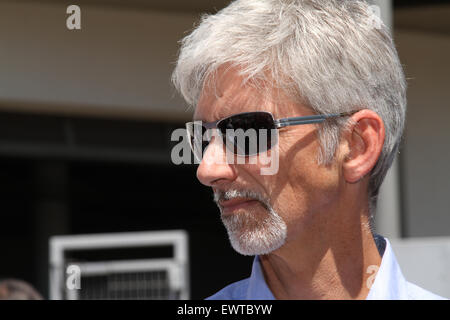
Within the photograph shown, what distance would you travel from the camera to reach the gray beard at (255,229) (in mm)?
1323

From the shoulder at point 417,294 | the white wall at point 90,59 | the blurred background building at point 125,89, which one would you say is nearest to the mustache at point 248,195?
the shoulder at point 417,294

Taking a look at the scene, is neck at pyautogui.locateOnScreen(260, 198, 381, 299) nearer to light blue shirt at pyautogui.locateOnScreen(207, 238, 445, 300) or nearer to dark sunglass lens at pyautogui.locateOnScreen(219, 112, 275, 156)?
light blue shirt at pyautogui.locateOnScreen(207, 238, 445, 300)

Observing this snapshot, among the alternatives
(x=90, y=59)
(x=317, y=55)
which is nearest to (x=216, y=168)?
(x=317, y=55)

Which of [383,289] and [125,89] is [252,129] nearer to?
[383,289]

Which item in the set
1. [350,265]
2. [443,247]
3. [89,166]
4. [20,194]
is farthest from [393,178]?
[20,194]

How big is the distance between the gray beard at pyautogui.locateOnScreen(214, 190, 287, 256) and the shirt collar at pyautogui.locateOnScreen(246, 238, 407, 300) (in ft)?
0.30

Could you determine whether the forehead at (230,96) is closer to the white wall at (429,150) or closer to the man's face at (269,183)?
the man's face at (269,183)

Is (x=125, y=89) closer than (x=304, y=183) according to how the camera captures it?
No

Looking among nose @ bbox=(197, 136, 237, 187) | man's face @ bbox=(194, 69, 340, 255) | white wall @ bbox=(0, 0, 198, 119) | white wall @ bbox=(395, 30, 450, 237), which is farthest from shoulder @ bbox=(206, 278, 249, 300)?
white wall @ bbox=(395, 30, 450, 237)

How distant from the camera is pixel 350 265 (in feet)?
4.67

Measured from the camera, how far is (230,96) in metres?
1.38

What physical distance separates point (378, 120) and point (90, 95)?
19.2 ft

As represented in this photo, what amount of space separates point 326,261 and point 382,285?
109 millimetres
